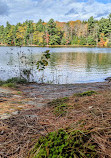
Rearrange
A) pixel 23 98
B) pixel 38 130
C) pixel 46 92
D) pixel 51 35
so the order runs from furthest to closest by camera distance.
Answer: pixel 51 35
pixel 46 92
pixel 23 98
pixel 38 130

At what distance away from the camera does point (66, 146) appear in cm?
125

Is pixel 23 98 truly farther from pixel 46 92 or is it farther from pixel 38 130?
pixel 38 130

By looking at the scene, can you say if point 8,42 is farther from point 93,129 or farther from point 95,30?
point 93,129

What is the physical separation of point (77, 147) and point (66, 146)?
86mm

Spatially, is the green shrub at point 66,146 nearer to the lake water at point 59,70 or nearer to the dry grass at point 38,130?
the dry grass at point 38,130

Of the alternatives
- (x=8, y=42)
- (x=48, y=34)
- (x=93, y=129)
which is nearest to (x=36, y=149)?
(x=93, y=129)

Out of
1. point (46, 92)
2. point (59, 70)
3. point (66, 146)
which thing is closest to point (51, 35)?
point (59, 70)

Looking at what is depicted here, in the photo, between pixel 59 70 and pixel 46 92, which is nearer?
pixel 46 92

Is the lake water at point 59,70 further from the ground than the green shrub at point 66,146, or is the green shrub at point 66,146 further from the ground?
the green shrub at point 66,146

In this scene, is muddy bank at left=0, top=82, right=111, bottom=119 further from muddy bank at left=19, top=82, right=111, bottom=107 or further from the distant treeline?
the distant treeline

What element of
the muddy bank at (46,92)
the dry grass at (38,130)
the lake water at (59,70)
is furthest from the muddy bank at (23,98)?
the lake water at (59,70)

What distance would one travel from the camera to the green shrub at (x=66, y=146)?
1193 mm

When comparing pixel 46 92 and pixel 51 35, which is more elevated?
pixel 51 35

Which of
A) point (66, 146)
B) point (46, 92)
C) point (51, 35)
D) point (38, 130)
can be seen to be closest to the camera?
point (66, 146)
